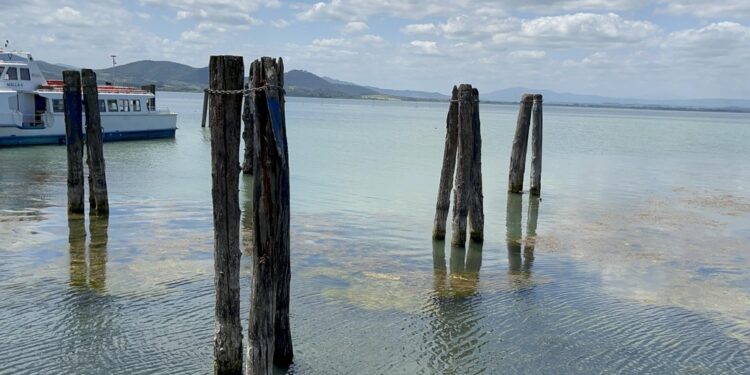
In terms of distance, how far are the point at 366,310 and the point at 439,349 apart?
162 centimetres

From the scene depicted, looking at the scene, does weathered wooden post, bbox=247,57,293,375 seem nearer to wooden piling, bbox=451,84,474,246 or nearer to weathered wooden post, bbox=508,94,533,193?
wooden piling, bbox=451,84,474,246

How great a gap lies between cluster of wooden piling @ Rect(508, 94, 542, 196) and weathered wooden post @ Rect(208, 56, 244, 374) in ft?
44.3

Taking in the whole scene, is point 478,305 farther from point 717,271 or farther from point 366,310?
point 717,271

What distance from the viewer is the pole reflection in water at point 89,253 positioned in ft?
35.9

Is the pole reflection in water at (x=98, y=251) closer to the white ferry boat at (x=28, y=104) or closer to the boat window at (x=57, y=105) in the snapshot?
the white ferry boat at (x=28, y=104)

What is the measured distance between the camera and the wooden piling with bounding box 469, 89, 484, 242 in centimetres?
1335

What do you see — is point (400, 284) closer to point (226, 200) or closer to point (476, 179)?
point (476, 179)

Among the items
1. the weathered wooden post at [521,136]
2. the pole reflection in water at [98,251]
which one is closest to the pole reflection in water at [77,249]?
the pole reflection in water at [98,251]

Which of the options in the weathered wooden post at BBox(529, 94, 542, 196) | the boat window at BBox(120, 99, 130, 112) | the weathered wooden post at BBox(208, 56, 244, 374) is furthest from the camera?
the boat window at BBox(120, 99, 130, 112)

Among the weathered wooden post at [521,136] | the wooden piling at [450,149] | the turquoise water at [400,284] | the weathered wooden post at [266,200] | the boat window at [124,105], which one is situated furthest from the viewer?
the boat window at [124,105]

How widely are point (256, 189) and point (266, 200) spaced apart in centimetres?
→ 15

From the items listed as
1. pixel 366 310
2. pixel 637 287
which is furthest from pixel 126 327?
pixel 637 287

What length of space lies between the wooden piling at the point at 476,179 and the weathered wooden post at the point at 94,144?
8.28 m

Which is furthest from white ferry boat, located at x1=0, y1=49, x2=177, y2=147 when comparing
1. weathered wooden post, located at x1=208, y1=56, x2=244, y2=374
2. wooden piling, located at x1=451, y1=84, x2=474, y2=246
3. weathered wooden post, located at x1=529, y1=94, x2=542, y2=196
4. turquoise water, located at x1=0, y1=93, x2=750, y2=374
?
weathered wooden post, located at x1=208, y1=56, x2=244, y2=374
